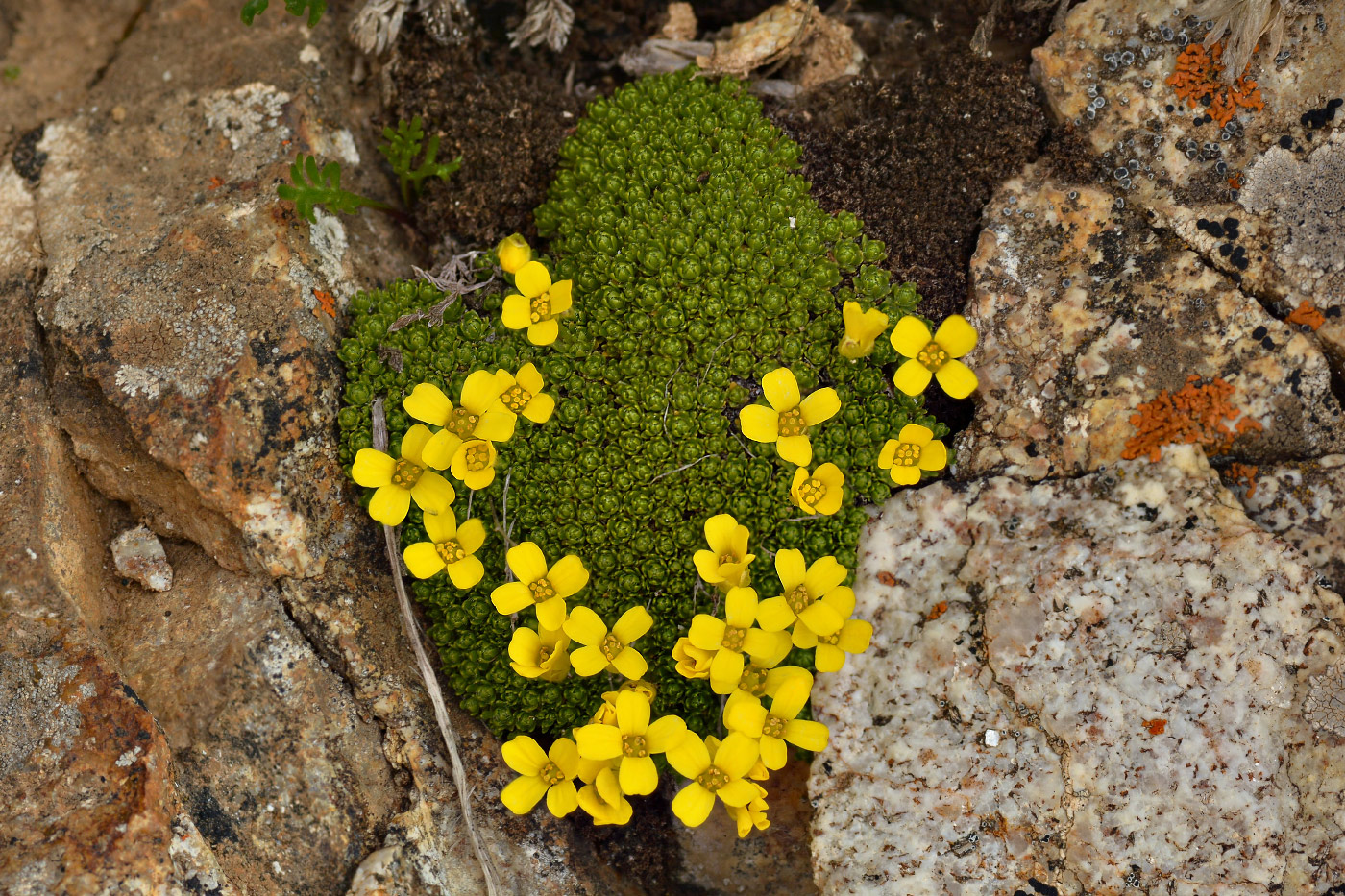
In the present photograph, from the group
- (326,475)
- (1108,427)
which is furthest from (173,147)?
(1108,427)

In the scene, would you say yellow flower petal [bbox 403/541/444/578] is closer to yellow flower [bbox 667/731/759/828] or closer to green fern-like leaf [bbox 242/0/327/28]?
yellow flower [bbox 667/731/759/828]

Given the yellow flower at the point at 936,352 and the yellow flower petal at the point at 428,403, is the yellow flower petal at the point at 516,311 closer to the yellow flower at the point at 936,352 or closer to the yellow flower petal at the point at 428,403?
the yellow flower petal at the point at 428,403

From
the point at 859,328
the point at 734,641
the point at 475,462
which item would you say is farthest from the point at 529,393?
the point at 859,328

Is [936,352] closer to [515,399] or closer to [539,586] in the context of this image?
[515,399]

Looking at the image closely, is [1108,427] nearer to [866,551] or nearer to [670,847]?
[866,551]

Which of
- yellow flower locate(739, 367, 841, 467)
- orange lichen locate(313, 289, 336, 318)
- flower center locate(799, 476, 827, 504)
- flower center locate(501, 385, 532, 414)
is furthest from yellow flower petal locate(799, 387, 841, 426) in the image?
orange lichen locate(313, 289, 336, 318)

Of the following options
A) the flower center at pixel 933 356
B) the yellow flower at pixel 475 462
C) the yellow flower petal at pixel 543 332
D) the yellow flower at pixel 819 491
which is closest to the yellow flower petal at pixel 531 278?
the yellow flower petal at pixel 543 332
